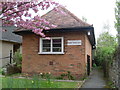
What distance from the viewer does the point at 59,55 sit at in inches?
464

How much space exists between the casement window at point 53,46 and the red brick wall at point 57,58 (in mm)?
270

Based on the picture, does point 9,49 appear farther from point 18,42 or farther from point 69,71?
point 69,71

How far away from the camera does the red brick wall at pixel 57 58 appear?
1146 centimetres

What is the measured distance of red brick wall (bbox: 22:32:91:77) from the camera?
11461mm

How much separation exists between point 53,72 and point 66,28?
304cm

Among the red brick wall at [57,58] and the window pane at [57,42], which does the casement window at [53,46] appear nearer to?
the window pane at [57,42]

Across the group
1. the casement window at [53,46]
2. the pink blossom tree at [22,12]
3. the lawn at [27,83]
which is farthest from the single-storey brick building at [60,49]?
the pink blossom tree at [22,12]

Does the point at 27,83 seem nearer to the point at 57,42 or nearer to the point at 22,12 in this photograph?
the point at 22,12

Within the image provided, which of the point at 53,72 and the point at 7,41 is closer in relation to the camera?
the point at 53,72

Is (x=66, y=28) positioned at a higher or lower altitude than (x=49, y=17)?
lower

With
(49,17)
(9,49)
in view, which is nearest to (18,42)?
(9,49)

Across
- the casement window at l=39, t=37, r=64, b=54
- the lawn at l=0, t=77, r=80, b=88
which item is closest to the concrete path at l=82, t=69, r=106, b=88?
the lawn at l=0, t=77, r=80, b=88

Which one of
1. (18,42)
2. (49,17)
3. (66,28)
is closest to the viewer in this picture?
(66,28)

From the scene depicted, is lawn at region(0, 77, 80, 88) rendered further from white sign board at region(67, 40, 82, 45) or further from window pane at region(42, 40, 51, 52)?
window pane at region(42, 40, 51, 52)
